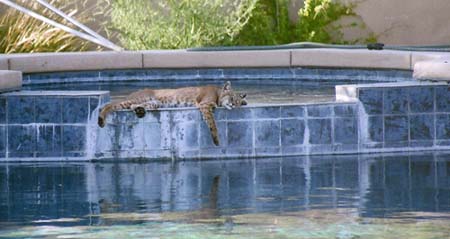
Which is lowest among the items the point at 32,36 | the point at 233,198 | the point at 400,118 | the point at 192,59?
the point at 233,198

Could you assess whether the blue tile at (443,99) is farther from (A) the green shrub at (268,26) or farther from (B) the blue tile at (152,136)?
(A) the green shrub at (268,26)

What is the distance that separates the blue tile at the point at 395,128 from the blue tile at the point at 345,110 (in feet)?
0.93

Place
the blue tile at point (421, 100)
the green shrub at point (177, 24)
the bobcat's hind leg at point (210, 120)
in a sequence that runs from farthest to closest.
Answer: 1. the green shrub at point (177, 24)
2. the blue tile at point (421, 100)
3. the bobcat's hind leg at point (210, 120)

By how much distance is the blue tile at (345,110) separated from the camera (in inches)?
446

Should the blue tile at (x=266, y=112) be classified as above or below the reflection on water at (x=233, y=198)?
above

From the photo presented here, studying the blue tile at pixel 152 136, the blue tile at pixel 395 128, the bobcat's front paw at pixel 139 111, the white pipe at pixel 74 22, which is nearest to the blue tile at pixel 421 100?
the blue tile at pixel 395 128

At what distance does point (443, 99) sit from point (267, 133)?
153cm

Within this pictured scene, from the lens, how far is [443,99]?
11.6 metres

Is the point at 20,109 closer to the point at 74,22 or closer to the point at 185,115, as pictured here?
the point at 185,115

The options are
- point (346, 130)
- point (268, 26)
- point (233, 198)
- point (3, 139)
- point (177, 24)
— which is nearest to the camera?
point (233, 198)

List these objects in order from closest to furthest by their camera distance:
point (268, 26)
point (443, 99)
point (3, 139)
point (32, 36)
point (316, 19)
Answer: point (3, 139)
point (443, 99)
point (32, 36)
point (268, 26)
point (316, 19)

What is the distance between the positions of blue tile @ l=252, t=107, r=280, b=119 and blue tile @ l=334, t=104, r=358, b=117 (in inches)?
19.3

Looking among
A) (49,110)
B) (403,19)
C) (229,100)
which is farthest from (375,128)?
(403,19)

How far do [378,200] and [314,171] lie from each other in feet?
4.82
